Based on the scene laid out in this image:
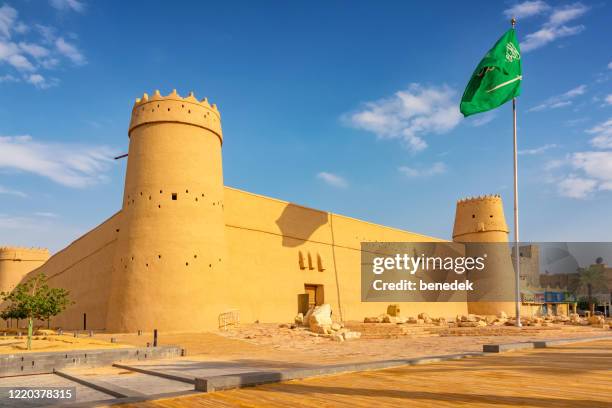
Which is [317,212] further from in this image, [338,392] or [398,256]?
[338,392]

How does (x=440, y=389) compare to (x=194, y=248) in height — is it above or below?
below

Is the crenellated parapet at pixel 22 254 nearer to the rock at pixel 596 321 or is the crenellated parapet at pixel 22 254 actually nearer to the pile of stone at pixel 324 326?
the pile of stone at pixel 324 326

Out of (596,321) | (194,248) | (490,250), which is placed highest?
(490,250)

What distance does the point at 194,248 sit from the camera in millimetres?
21094

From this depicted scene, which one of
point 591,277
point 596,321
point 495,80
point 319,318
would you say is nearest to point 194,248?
point 319,318

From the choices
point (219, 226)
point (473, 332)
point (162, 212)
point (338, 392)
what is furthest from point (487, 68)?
point (338, 392)

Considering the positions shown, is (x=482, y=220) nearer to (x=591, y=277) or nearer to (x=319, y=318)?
(x=319, y=318)

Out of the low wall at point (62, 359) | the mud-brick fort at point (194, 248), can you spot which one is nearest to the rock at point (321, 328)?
the mud-brick fort at point (194, 248)

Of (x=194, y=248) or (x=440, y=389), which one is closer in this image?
(x=440, y=389)

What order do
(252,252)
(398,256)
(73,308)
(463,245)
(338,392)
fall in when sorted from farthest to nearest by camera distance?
(463,245)
(398,256)
(73,308)
(252,252)
(338,392)

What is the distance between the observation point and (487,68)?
21.2m

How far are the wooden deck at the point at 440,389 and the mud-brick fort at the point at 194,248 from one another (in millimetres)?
14337

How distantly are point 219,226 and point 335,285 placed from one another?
37.3 ft

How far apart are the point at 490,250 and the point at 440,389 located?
1461 inches
